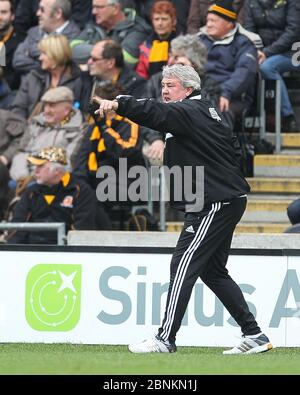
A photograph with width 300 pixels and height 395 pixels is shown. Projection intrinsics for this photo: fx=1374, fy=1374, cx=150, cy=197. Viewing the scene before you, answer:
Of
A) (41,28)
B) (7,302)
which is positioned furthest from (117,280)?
(41,28)

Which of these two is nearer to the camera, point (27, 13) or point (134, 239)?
point (134, 239)

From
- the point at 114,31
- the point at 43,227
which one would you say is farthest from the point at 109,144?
the point at 114,31

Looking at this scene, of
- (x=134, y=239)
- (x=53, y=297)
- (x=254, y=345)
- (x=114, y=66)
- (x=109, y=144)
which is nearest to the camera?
(x=254, y=345)

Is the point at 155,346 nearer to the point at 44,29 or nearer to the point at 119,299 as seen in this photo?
the point at 119,299

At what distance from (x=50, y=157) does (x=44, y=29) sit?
291cm

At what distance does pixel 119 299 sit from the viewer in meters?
12.5

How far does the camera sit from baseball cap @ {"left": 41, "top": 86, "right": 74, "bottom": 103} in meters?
15.6

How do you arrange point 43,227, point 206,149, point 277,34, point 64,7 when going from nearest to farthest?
point 206,149
point 43,227
point 277,34
point 64,7

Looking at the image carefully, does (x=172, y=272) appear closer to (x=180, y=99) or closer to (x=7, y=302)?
(x=180, y=99)

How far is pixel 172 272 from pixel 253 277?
1.77m

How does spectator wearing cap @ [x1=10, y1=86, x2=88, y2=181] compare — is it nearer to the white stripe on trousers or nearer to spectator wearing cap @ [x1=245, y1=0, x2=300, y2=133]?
spectator wearing cap @ [x1=245, y1=0, x2=300, y2=133]

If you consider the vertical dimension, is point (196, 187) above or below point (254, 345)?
above

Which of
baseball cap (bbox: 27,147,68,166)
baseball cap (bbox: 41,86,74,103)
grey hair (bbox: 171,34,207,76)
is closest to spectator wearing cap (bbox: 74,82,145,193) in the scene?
baseball cap (bbox: 27,147,68,166)

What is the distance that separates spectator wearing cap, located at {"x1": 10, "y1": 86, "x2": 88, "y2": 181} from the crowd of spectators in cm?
1
